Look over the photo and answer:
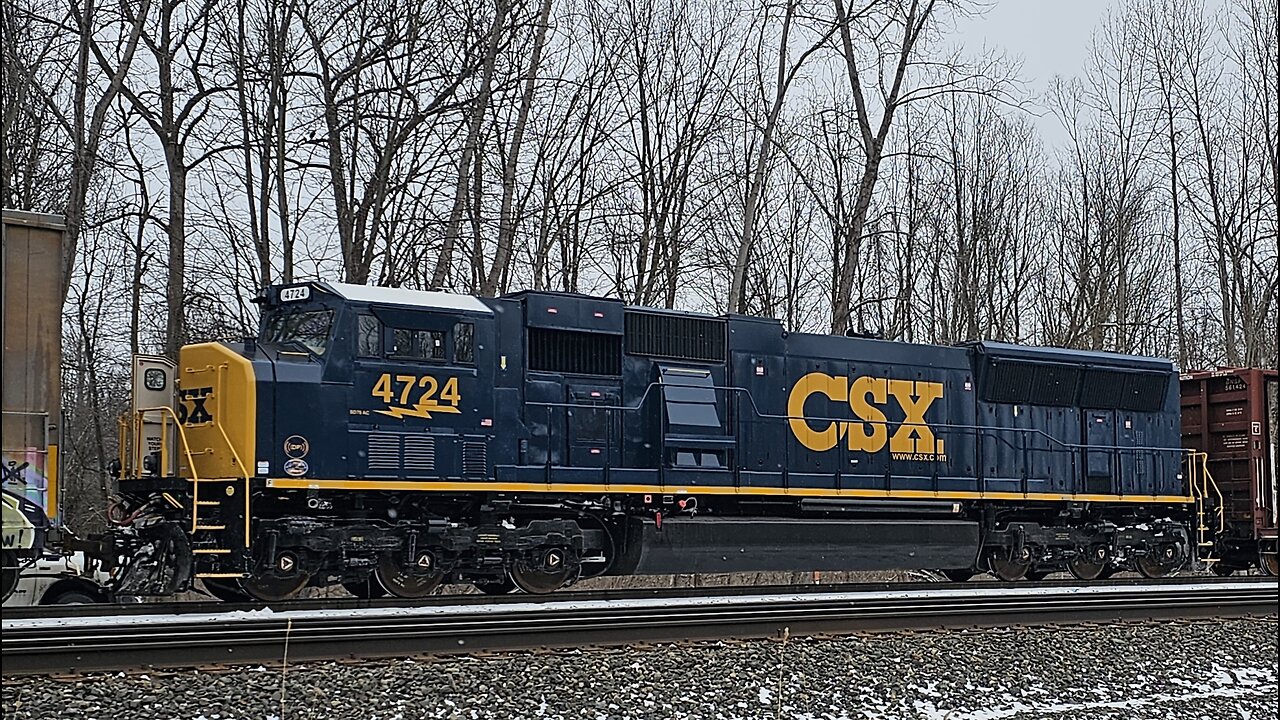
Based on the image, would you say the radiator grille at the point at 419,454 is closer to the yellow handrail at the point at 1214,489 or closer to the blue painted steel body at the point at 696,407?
the blue painted steel body at the point at 696,407

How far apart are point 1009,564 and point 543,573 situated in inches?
284

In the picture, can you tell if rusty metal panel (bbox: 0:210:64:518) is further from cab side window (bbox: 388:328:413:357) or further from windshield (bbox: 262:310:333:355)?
cab side window (bbox: 388:328:413:357)

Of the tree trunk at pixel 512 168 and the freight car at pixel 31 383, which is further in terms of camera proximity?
the tree trunk at pixel 512 168

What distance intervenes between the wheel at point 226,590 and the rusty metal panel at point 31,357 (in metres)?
3.07

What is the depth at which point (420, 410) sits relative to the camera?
45.1 ft

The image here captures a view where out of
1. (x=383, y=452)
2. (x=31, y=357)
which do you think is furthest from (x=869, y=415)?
(x=31, y=357)

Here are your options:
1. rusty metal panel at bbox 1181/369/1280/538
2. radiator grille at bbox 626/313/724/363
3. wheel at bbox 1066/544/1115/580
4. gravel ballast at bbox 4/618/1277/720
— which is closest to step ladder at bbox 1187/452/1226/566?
rusty metal panel at bbox 1181/369/1280/538

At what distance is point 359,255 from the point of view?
20562 mm

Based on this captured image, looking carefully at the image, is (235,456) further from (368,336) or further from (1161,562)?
(1161,562)

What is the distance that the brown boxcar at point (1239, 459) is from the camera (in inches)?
750

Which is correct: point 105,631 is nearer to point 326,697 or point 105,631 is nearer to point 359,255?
point 326,697

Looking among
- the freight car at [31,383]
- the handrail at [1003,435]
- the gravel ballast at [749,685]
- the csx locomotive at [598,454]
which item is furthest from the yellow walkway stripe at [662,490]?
the gravel ballast at [749,685]

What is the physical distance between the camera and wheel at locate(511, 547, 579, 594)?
14.3 m

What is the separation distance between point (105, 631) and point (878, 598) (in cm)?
747
